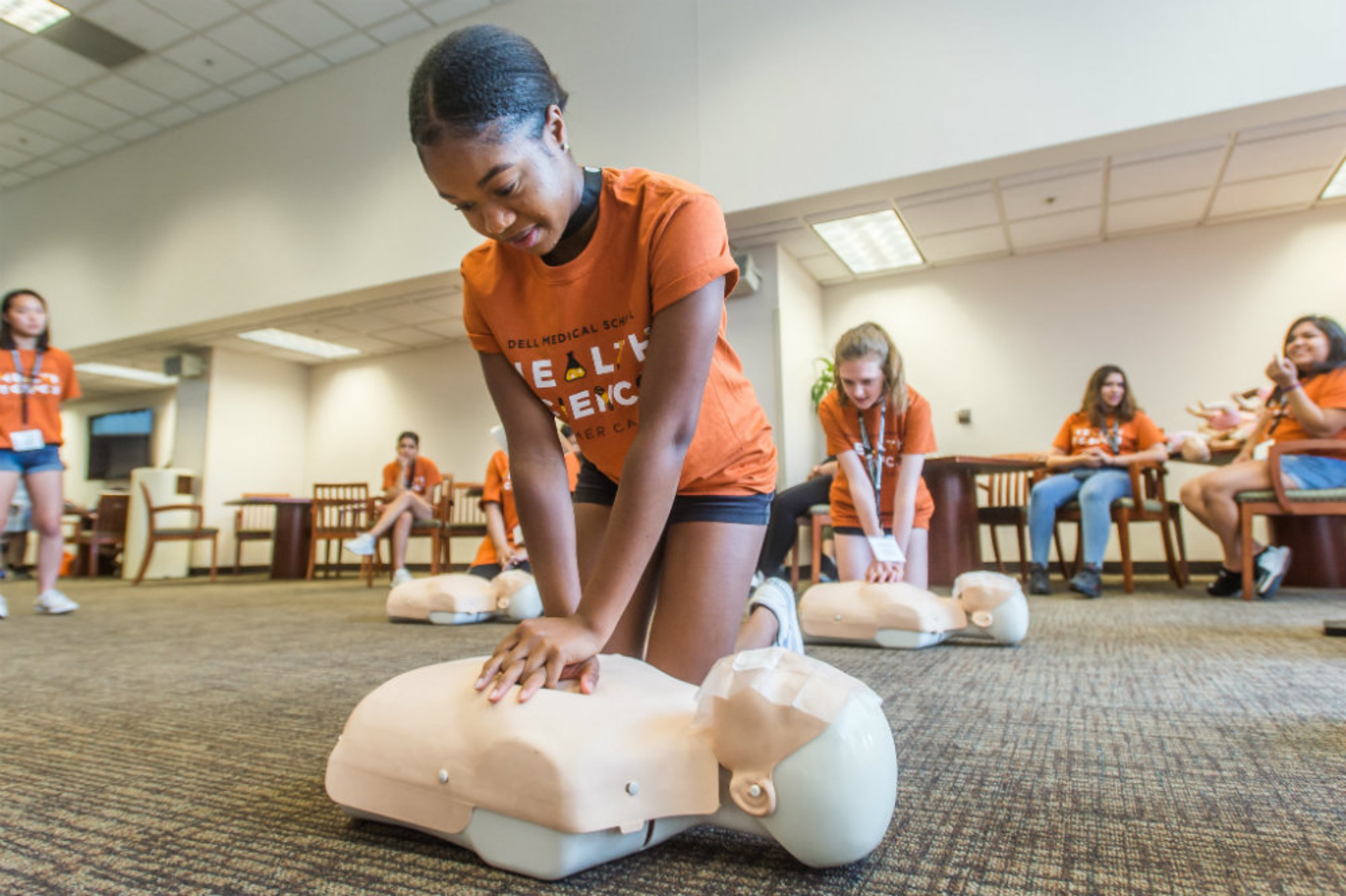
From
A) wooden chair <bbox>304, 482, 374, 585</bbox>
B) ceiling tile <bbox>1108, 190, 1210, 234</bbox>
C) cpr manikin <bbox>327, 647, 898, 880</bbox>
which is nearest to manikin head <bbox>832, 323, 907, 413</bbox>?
cpr manikin <bbox>327, 647, 898, 880</bbox>

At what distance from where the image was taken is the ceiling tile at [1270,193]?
468 centimetres

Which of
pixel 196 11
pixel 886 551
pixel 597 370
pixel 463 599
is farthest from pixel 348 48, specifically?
pixel 597 370

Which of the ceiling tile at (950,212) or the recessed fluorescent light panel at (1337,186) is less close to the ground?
the recessed fluorescent light panel at (1337,186)

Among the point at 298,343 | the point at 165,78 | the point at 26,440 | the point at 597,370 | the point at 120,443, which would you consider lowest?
the point at 597,370

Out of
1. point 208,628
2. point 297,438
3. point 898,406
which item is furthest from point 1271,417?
point 297,438

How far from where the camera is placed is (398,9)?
5113 millimetres

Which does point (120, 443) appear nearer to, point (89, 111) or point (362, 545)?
point (89, 111)

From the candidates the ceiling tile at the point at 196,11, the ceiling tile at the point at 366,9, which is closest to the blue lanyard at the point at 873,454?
the ceiling tile at the point at 366,9

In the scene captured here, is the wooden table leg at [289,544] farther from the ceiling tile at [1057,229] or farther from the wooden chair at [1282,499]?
the wooden chair at [1282,499]

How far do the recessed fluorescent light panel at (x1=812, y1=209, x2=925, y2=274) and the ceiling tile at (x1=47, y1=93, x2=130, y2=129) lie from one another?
18.8ft

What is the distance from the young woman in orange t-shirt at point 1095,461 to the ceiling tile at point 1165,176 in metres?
1.47

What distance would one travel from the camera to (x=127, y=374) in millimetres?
8492

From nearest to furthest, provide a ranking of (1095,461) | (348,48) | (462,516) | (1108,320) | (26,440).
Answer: (26,440), (1095,461), (348,48), (1108,320), (462,516)

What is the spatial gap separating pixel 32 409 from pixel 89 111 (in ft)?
14.9
